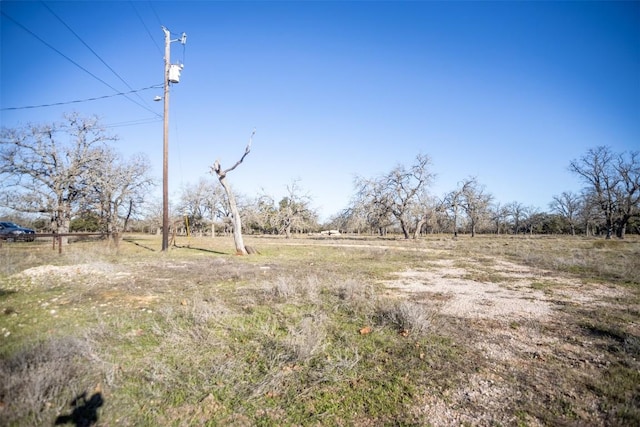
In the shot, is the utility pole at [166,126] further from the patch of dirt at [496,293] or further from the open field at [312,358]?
the patch of dirt at [496,293]

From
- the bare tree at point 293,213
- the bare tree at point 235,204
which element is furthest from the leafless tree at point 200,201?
the bare tree at point 235,204

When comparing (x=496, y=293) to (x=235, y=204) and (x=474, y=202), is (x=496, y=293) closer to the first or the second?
(x=235, y=204)

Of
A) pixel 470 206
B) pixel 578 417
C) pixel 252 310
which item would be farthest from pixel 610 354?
pixel 470 206

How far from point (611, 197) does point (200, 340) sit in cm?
5809

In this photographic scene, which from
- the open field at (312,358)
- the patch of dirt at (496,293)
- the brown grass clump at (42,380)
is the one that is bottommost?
the patch of dirt at (496,293)

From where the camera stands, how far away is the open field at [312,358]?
265 cm

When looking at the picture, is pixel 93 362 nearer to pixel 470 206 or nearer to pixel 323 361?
pixel 323 361

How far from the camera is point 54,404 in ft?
8.38

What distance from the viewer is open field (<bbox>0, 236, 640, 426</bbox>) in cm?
265

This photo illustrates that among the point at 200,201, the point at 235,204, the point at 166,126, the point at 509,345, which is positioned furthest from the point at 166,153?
the point at 200,201

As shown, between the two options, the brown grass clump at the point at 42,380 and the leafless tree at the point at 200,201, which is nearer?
the brown grass clump at the point at 42,380

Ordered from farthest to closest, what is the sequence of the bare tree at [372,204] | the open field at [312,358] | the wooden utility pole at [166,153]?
1. the bare tree at [372,204]
2. the wooden utility pole at [166,153]
3. the open field at [312,358]

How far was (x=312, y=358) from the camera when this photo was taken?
370cm

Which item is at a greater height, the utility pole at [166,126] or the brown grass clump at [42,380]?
the utility pole at [166,126]
